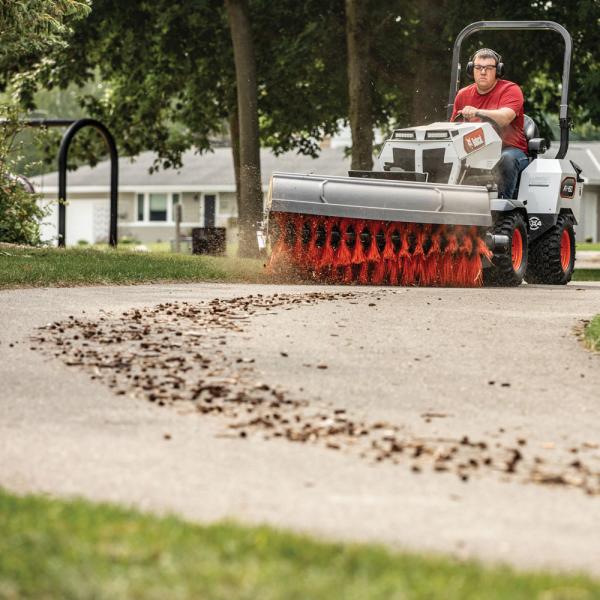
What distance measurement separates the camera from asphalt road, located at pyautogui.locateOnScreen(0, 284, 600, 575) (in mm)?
5055

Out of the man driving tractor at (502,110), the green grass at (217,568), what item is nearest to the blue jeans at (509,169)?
the man driving tractor at (502,110)

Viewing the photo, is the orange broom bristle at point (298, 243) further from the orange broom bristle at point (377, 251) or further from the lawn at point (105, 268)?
the lawn at point (105, 268)

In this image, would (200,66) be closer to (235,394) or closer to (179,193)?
Answer: (235,394)

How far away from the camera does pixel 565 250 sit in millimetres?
17312

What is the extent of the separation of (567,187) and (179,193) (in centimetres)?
4752

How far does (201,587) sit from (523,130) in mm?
12831

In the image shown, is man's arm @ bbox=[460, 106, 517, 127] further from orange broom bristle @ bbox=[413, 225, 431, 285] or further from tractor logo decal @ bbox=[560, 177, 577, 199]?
orange broom bristle @ bbox=[413, 225, 431, 285]

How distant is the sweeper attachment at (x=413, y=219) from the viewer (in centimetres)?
1468

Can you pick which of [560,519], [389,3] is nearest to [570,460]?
[560,519]

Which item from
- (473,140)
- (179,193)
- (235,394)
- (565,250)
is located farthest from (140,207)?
(235,394)

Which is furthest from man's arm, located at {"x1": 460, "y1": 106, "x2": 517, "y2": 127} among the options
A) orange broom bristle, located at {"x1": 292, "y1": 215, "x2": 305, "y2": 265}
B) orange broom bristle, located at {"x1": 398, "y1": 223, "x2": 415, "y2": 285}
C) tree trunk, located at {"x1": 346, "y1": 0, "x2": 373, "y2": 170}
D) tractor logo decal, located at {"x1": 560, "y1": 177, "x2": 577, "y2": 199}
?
tree trunk, located at {"x1": 346, "y1": 0, "x2": 373, "y2": 170}

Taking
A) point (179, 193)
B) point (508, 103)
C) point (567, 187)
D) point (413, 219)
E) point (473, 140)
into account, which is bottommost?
point (413, 219)

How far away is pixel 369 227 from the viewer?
48.5ft

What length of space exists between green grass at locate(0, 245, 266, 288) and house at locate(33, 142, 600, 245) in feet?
127
